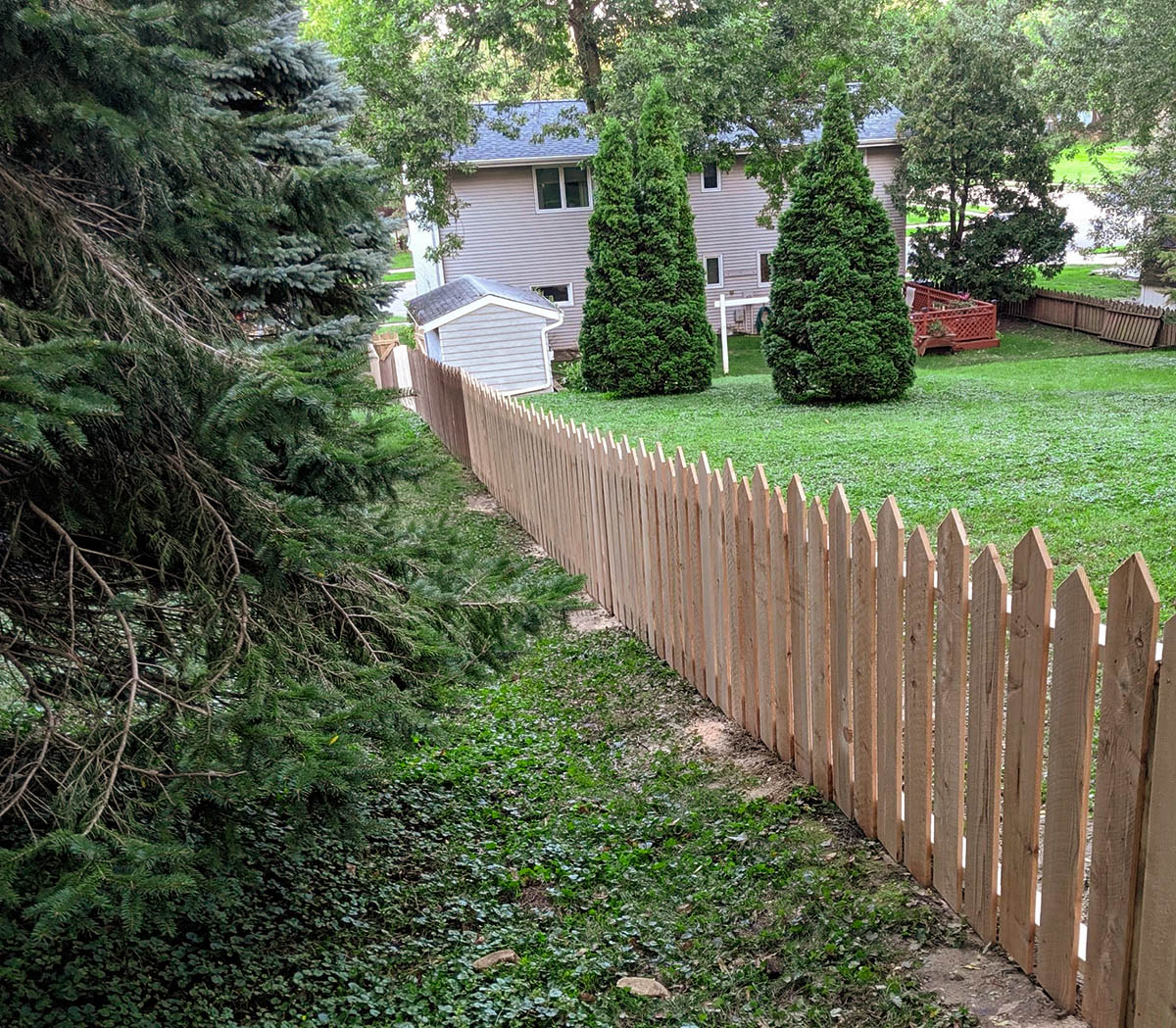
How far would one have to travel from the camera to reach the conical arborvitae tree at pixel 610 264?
20.0 metres

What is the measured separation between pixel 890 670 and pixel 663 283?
56.0 ft

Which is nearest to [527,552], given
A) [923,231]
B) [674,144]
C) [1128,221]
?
[674,144]

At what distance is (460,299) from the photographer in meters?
25.2

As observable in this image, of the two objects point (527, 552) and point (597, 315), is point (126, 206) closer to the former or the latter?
point (527, 552)

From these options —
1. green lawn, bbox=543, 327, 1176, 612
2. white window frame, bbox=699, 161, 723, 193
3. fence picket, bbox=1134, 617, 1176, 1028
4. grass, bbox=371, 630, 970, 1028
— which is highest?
white window frame, bbox=699, 161, 723, 193

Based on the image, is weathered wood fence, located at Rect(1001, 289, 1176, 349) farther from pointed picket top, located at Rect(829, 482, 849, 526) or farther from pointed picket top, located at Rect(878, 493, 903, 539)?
pointed picket top, located at Rect(878, 493, 903, 539)

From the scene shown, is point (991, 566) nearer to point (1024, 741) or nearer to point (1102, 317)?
point (1024, 741)

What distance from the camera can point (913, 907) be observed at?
3547mm

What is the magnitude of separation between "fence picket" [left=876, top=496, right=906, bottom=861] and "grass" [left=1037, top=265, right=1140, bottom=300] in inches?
1220

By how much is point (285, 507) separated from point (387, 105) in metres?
23.8

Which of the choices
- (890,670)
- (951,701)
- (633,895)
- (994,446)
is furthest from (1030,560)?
(994,446)

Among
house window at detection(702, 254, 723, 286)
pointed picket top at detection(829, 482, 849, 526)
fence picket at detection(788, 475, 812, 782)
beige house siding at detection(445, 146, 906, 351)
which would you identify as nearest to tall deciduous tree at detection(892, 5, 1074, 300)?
beige house siding at detection(445, 146, 906, 351)

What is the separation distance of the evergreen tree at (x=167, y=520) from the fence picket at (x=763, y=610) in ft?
3.89

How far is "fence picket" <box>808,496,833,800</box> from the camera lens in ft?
13.7
